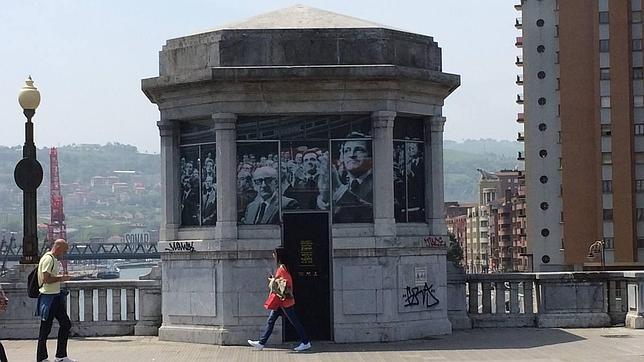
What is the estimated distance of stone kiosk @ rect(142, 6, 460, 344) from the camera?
20234mm

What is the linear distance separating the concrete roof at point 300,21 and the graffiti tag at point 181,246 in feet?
11.9

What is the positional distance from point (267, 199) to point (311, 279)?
150 cm

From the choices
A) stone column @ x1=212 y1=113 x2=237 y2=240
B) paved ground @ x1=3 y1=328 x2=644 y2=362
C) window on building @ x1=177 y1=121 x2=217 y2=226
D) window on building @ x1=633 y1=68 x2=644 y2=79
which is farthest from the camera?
window on building @ x1=633 y1=68 x2=644 y2=79

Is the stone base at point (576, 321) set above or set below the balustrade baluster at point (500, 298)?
below

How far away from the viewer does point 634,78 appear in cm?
9719

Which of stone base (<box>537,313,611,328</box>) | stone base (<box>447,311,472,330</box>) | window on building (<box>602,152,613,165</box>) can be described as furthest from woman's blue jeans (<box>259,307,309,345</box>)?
window on building (<box>602,152,613,165</box>)

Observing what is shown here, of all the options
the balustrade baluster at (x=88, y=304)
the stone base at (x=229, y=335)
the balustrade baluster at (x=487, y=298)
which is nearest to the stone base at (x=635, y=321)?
the balustrade baluster at (x=487, y=298)

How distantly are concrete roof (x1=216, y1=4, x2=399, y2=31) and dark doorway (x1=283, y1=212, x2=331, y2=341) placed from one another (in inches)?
127

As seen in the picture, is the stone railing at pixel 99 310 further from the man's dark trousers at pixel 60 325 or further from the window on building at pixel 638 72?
the window on building at pixel 638 72

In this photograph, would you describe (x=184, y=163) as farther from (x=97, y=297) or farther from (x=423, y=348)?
(x=423, y=348)

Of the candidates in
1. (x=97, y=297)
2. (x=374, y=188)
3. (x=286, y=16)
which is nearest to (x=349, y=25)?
(x=286, y=16)

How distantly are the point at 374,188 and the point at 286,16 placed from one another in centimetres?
340

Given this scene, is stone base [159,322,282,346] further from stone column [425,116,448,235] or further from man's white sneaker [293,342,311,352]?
stone column [425,116,448,235]

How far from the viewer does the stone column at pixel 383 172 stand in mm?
20438
